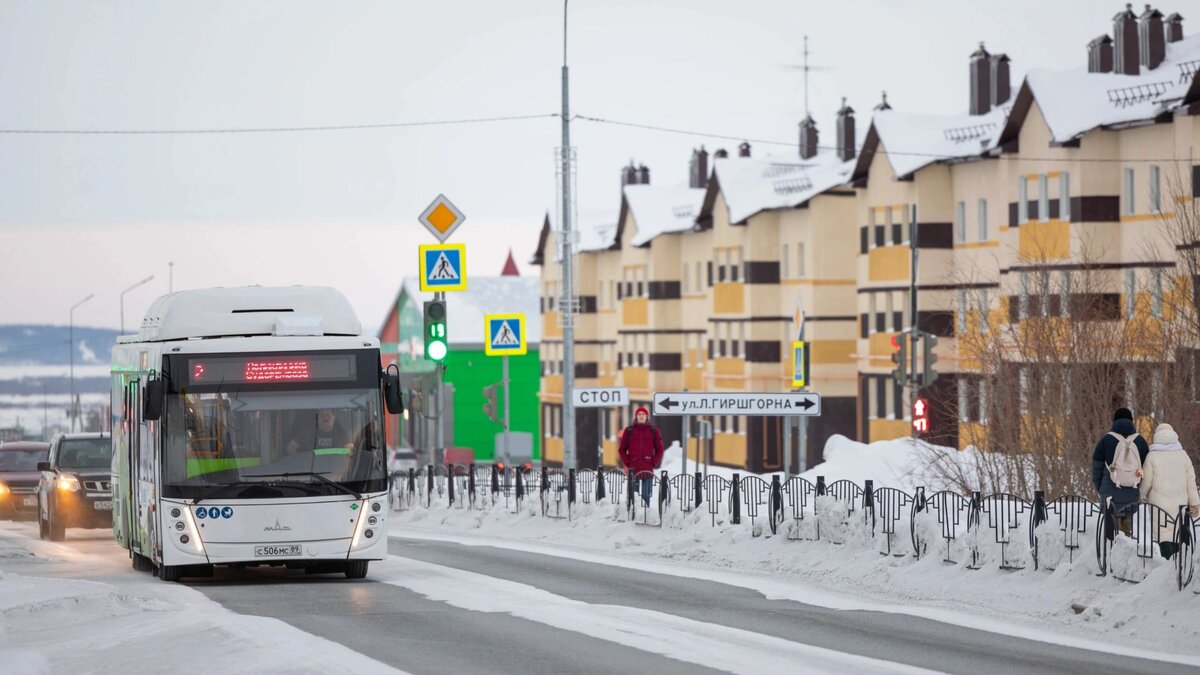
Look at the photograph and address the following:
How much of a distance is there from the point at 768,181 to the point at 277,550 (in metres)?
60.9

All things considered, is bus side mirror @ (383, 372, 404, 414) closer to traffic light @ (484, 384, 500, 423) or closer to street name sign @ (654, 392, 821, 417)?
street name sign @ (654, 392, 821, 417)

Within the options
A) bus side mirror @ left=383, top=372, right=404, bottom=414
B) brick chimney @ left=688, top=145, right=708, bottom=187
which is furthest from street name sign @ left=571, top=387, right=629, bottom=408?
brick chimney @ left=688, top=145, right=708, bottom=187

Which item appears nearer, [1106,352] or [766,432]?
[1106,352]

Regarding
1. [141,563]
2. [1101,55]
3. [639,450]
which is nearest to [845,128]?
[1101,55]

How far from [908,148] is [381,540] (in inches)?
1774

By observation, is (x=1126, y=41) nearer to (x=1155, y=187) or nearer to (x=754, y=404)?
(x=1155, y=187)

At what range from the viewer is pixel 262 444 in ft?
63.6

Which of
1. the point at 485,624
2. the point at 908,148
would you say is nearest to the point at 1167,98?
the point at 908,148

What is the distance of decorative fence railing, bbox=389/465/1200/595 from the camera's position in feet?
55.3

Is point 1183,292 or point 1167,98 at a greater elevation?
point 1167,98

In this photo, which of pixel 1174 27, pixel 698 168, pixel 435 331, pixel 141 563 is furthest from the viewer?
pixel 698 168

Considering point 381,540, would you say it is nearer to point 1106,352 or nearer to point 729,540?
point 729,540

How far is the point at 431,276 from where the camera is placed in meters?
31.3

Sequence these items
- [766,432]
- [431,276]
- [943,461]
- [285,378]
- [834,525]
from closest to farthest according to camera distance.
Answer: [285,378] → [834,525] → [431,276] → [943,461] → [766,432]
